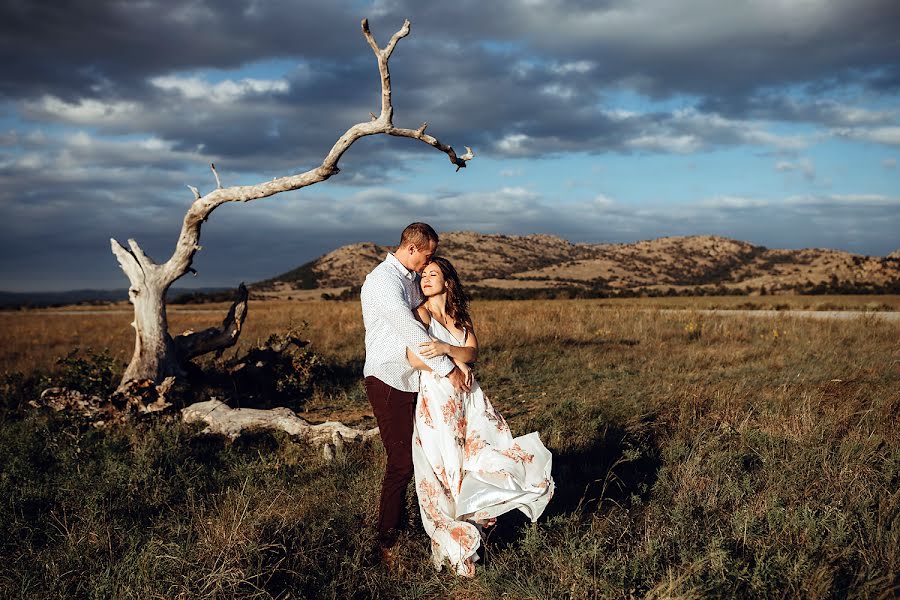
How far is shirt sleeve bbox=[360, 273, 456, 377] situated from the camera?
13.4 feet

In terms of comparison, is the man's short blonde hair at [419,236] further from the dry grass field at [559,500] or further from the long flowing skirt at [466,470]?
the dry grass field at [559,500]

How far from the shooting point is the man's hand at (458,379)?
429 centimetres

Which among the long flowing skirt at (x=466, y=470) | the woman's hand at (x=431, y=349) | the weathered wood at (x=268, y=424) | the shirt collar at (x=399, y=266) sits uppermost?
the shirt collar at (x=399, y=266)

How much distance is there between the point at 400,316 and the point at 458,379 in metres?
0.63

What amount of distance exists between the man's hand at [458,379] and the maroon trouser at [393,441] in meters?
0.35

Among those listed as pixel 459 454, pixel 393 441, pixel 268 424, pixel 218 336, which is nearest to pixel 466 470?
pixel 459 454

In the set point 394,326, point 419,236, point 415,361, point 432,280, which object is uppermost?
point 419,236

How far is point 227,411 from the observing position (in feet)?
27.5

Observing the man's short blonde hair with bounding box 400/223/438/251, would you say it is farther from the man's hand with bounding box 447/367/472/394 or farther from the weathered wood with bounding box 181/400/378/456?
the weathered wood with bounding box 181/400/378/456

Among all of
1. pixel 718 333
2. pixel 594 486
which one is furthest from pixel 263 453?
pixel 718 333

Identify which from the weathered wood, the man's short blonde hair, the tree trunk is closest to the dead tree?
the tree trunk

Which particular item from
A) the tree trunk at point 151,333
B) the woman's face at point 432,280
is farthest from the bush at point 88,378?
the woman's face at point 432,280

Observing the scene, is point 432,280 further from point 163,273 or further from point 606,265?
point 606,265

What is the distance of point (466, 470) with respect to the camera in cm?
439
